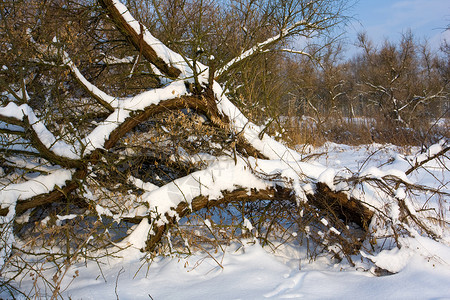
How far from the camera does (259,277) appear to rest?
10.1 ft

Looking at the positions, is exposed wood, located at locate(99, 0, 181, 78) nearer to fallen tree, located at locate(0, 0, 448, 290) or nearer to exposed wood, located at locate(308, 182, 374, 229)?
fallen tree, located at locate(0, 0, 448, 290)

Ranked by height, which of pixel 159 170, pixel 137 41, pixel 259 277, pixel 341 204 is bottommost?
pixel 259 277

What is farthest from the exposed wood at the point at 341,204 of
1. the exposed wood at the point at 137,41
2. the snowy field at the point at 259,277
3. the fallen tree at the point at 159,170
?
the exposed wood at the point at 137,41

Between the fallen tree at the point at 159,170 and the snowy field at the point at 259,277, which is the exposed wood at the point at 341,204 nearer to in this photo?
the fallen tree at the point at 159,170

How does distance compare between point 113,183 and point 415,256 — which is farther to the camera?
point 113,183

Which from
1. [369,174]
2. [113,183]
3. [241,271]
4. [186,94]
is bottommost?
[241,271]

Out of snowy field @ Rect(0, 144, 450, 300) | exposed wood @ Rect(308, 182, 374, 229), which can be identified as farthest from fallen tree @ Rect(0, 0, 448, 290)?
snowy field @ Rect(0, 144, 450, 300)

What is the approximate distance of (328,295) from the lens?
8.84 feet

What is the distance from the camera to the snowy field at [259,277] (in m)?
2.70

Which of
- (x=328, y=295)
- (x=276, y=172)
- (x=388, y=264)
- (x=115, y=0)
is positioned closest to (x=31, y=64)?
(x=115, y=0)

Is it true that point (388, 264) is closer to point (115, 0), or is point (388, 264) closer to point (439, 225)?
point (439, 225)

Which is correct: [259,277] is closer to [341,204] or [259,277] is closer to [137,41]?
[341,204]

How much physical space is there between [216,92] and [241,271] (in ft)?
7.55

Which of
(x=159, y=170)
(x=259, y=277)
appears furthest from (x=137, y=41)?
(x=259, y=277)
